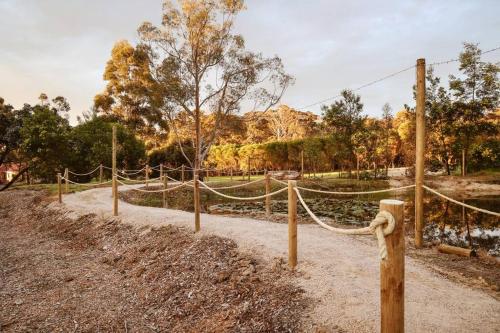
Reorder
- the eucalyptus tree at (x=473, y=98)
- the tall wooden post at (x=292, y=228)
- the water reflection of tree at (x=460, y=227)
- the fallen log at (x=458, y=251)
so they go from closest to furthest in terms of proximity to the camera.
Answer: the tall wooden post at (x=292, y=228) < the fallen log at (x=458, y=251) < the water reflection of tree at (x=460, y=227) < the eucalyptus tree at (x=473, y=98)

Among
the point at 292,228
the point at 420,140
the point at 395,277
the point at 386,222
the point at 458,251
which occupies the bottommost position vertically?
the point at 458,251

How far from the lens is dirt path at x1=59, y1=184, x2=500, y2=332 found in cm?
340

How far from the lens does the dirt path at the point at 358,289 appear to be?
3404 mm

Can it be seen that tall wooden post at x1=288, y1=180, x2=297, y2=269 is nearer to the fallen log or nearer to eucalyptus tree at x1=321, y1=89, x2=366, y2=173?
the fallen log

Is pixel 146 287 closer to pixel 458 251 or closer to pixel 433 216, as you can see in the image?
pixel 458 251

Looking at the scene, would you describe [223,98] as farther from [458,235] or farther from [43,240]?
[458,235]

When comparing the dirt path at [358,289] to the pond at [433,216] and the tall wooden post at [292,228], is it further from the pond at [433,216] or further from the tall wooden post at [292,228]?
the pond at [433,216]

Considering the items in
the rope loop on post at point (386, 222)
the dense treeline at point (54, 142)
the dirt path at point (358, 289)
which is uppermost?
the dense treeline at point (54, 142)

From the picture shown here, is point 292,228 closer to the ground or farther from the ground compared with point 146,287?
farther from the ground

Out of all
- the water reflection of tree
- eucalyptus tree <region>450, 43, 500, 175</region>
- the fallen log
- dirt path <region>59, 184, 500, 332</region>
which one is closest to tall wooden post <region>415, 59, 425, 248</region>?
the fallen log

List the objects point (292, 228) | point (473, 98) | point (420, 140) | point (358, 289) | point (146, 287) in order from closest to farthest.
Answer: point (358, 289) < point (292, 228) < point (146, 287) < point (420, 140) < point (473, 98)

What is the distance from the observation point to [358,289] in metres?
4.12

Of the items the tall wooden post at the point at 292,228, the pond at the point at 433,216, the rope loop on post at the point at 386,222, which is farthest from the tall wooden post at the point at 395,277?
the pond at the point at 433,216

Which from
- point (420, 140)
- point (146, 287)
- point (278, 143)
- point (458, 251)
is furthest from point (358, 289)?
point (278, 143)
